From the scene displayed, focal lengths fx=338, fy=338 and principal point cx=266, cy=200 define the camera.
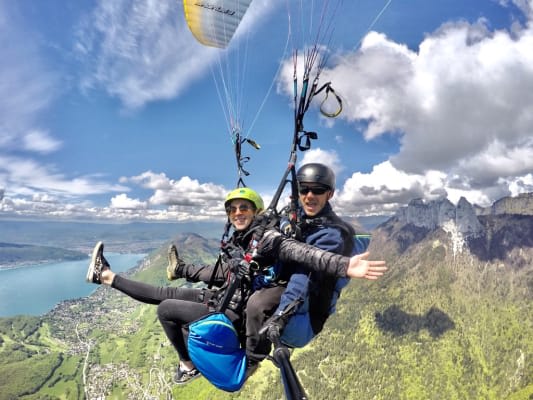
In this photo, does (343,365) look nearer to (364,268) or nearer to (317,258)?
(317,258)

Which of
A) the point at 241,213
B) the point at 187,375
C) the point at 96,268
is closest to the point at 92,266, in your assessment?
the point at 96,268

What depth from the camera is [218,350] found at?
4402 mm

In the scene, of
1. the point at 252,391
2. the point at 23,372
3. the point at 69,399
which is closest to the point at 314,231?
the point at 252,391

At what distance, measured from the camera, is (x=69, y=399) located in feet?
418

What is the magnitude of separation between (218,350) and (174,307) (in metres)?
0.97

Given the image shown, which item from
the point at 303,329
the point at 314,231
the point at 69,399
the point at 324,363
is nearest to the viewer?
the point at 303,329

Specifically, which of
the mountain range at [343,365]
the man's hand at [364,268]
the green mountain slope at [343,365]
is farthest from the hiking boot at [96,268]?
the mountain range at [343,365]

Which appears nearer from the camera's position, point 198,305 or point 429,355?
point 198,305

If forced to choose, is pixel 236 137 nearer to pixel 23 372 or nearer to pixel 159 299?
pixel 159 299

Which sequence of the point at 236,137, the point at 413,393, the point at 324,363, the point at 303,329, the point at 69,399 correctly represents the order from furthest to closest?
the point at 324,363 → the point at 413,393 → the point at 69,399 → the point at 236,137 → the point at 303,329

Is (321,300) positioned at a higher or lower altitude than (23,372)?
higher

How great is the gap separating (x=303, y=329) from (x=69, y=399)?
161540mm

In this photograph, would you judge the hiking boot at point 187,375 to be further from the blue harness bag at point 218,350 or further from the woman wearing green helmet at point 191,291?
the blue harness bag at point 218,350

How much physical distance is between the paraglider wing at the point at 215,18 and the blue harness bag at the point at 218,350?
289 inches
